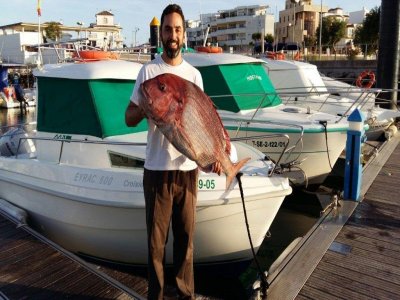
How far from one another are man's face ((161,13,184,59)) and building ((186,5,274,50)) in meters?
66.1

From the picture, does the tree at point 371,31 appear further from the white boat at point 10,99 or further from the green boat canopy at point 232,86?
the green boat canopy at point 232,86

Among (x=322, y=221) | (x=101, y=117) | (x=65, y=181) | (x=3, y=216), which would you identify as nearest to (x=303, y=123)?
(x=322, y=221)

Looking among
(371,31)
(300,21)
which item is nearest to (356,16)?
(300,21)

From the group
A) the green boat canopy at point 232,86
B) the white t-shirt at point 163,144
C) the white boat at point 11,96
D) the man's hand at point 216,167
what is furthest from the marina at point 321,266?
the white boat at point 11,96

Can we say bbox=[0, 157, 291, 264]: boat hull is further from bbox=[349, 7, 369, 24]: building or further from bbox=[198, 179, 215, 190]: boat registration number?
bbox=[349, 7, 369, 24]: building

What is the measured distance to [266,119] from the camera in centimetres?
789

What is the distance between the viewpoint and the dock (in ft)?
12.3

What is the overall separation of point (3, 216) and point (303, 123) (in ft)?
17.2

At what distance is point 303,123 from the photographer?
7633 mm

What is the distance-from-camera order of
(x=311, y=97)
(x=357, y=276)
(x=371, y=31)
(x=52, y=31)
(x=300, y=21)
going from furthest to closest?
1. (x=300, y=21)
2. (x=52, y=31)
3. (x=371, y=31)
4. (x=311, y=97)
5. (x=357, y=276)

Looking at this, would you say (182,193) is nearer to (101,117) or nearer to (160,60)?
(160,60)

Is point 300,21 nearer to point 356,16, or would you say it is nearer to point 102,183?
point 356,16

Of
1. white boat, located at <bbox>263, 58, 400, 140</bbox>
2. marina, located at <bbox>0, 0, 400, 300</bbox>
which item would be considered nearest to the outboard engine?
marina, located at <bbox>0, 0, 400, 300</bbox>

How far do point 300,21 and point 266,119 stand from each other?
→ 6111 centimetres
